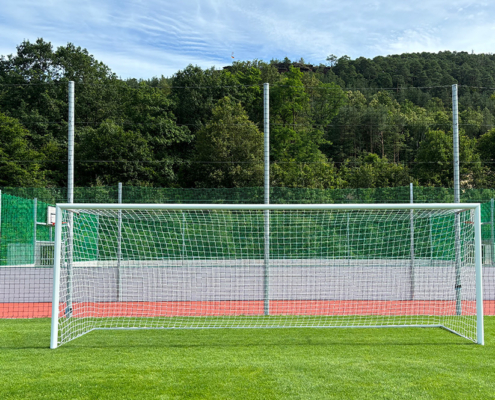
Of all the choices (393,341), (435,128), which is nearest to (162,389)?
(393,341)

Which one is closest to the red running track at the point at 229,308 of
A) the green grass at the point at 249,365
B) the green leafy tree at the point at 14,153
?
→ the green grass at the point at 249,365

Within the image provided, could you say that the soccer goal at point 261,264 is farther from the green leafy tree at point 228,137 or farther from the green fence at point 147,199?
the green leafy tree at point 228,137

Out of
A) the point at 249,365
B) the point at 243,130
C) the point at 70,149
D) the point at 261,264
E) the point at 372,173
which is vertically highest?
the point at 243,130

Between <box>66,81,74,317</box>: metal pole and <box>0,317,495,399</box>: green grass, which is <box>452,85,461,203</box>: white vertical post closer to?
<box>0,317,495,399</box>: green grass

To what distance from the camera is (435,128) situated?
22.3 meters

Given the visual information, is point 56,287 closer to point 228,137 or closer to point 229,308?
point 229,308

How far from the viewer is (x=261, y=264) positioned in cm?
819

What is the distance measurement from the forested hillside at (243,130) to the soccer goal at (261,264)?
15.5 ft

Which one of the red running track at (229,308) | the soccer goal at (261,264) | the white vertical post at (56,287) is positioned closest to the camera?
the white vertical post at (56,287)

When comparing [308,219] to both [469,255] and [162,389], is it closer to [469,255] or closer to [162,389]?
[469,255]

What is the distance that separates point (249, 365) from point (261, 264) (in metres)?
3.84

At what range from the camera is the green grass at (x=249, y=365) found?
364 centimetres

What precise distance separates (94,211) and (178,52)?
1327 cm

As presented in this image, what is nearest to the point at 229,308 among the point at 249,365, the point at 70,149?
the point at 249,365
